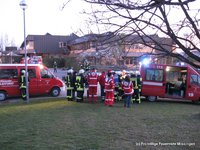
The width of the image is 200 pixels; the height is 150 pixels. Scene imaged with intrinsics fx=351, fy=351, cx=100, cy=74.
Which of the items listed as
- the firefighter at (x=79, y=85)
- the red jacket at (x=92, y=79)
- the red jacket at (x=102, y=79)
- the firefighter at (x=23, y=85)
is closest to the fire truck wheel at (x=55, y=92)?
the firefighter at (x=23, y=85)

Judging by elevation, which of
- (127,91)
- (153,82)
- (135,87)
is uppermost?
(153,82)

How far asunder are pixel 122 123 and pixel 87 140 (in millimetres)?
2808

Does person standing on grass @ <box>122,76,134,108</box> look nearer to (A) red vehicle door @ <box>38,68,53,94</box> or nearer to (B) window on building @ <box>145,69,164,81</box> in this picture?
(B) window on building @ <box>145,69,164,81</box>

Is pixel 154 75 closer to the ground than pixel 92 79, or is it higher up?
higher up

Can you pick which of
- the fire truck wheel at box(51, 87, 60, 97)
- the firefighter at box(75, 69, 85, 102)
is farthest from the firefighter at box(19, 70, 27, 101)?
the firefighter at box(75, 69, 85, 102)

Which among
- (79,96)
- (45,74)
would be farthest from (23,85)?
(79,96)

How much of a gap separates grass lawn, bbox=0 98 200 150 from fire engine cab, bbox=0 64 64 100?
20.2 ft

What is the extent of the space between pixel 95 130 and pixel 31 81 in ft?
37.5

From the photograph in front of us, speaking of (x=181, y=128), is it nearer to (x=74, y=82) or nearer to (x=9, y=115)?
(x=9, y=115)

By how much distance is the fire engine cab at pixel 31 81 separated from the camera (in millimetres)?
20125

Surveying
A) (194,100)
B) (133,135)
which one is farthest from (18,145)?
(194,100)

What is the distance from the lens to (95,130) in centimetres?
1021

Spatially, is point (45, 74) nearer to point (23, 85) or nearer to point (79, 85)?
point (23, 85)

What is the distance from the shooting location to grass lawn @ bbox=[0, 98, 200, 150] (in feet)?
28.1
